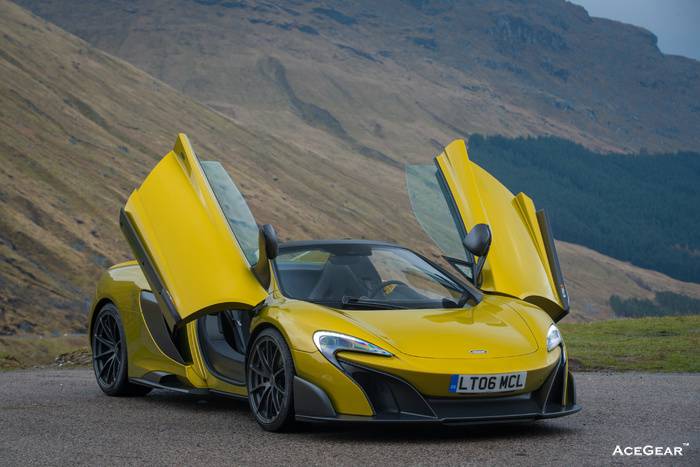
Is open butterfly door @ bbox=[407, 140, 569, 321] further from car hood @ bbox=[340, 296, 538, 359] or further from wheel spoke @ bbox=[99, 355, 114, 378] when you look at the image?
wheel spoke @ bbox=[99, 355, 114, 378]

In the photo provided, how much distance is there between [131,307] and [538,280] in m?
3.53

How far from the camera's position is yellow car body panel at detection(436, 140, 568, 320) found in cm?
800

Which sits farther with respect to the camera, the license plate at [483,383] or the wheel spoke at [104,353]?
the wheel spoke at [104,353]

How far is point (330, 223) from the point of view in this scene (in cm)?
10012

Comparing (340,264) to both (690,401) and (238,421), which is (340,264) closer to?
(238,421)

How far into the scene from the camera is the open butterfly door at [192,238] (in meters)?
7.41

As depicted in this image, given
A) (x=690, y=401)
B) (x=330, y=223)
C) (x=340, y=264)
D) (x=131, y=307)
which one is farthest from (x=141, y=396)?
(x=330, y=223)

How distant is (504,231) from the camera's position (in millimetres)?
8367

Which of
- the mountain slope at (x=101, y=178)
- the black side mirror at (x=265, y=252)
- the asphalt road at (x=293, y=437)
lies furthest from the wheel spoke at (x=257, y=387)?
the mountain slope at (x=101, y=178)

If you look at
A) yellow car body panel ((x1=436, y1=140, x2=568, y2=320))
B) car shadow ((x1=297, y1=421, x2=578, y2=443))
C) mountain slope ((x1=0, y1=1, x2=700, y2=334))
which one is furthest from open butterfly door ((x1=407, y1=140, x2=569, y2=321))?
mountain slope ((x1=0, y1=1, x2=700, y2=334))

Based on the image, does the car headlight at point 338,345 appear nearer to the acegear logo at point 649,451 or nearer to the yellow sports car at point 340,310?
the yellow sports car at point 340,310

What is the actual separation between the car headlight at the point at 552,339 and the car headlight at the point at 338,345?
1.25m

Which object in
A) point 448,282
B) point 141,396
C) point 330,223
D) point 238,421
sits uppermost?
point 448,282

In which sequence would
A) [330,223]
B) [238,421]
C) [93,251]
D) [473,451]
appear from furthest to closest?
[330,223], [93,251], [238,421], [473,451]
